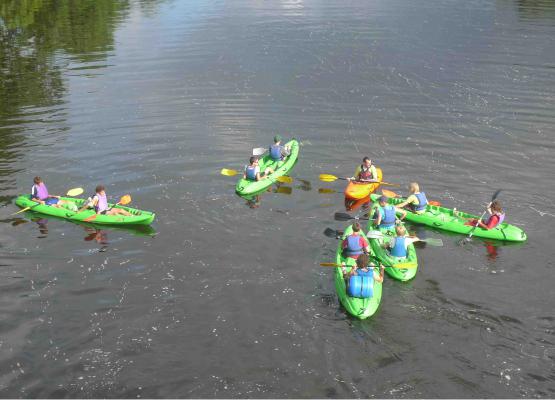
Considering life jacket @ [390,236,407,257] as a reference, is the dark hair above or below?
above

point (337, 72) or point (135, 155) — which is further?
point (337, 72)

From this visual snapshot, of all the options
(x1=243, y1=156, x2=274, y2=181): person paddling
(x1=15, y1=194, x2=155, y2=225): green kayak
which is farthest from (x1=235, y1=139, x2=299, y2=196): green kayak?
(x1=15, y1=194, x2=155, y2=225): green kayak

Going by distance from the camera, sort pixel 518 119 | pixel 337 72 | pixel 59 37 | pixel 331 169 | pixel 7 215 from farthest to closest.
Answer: pixel 59 37 → pixel 337 72 → pixel 518 119 → pixel 331 169 → pixel 7 215

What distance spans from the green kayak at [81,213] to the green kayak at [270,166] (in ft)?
13.8

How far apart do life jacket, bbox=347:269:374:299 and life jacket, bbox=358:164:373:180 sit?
28.2ft

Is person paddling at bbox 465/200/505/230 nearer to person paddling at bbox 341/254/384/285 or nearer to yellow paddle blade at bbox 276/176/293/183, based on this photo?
person paddling at bbox 341/254/384/285

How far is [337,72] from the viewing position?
4028 cm

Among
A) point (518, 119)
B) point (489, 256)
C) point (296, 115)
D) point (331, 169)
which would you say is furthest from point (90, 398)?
point (518, 119)

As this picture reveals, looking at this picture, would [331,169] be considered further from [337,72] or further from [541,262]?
[337,72]

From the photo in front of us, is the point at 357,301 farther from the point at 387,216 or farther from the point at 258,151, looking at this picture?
the point at 258,151

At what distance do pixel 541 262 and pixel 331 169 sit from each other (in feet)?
33.8

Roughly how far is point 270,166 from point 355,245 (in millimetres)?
8775

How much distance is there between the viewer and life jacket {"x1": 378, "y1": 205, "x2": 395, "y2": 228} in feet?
64.1

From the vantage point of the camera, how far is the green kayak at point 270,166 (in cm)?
2341
